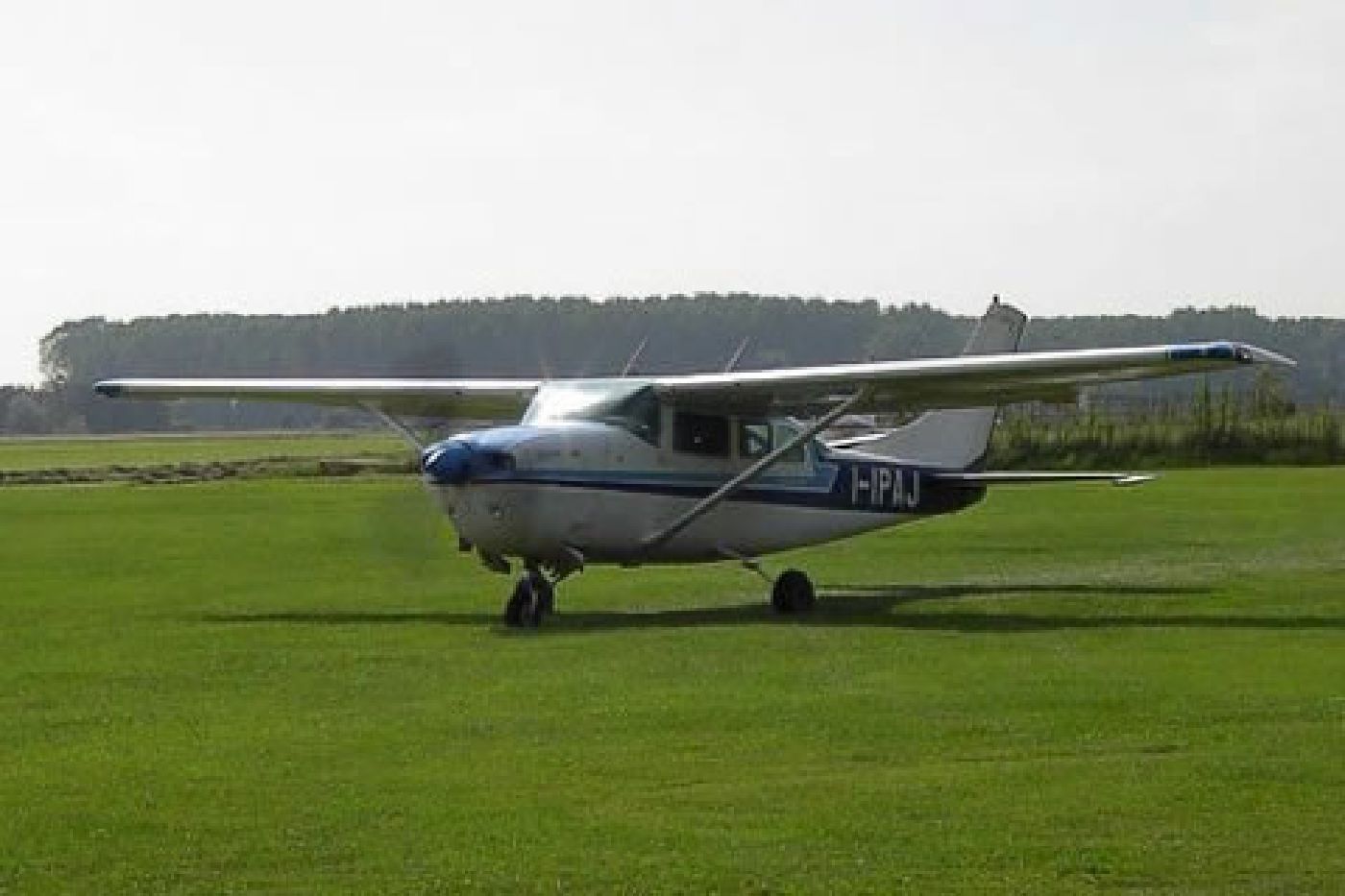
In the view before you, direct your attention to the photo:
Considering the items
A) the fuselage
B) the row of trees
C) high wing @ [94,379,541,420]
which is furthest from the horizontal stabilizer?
the row of trees

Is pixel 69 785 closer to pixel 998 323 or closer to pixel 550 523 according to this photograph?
pixel 550 523

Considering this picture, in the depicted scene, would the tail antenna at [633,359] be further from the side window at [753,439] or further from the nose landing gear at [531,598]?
the nose landing gear at [531,598]

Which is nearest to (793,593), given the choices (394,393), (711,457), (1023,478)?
(711,457)

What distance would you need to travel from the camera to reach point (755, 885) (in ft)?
27.0

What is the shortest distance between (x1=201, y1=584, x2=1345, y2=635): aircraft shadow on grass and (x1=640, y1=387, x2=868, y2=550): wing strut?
691 mm

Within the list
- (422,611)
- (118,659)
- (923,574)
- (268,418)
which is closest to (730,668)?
(118,659)

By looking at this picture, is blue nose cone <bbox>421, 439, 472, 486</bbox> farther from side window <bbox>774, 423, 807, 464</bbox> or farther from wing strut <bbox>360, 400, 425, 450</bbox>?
side window <bbox>774, 423, 807, 464</bbox>

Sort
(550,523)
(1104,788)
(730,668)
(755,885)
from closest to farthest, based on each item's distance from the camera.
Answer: (755,885) < (1104,788) < (730,668) < (550,523)

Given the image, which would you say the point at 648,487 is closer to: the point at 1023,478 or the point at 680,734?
the point at 1023,478

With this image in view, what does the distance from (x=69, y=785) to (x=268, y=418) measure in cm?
18900

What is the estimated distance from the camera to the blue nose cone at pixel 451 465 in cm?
1900

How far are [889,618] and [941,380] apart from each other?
2.21m

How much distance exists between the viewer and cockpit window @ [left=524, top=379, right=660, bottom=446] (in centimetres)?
2097

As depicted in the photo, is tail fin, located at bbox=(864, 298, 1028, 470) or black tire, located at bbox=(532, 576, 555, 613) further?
tail fin, located at bbox=(864, 298, 1028, 470)
